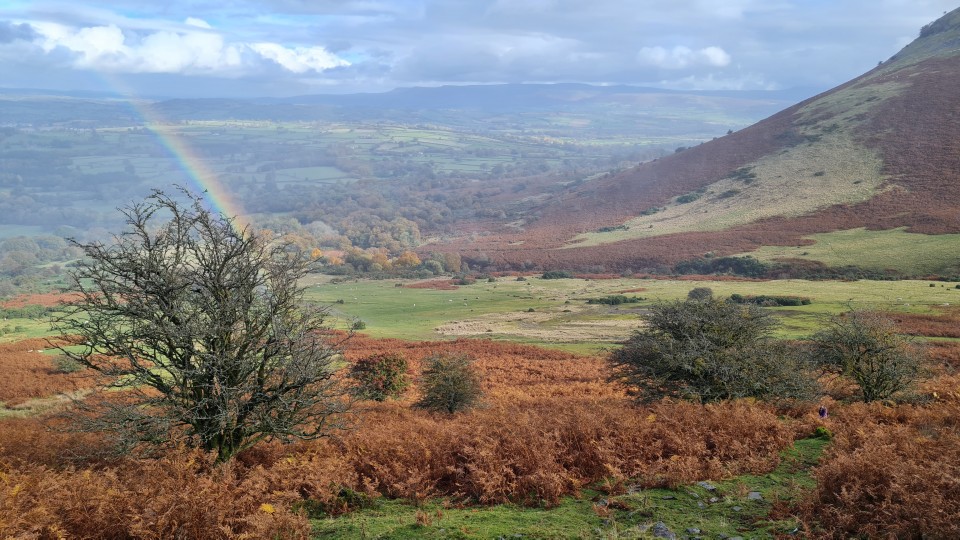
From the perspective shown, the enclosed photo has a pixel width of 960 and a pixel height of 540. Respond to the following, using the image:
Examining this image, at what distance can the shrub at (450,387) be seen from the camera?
876 inches

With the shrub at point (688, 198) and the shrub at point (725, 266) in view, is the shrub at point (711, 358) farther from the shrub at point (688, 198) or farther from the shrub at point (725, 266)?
the shrub at point (688, 198)

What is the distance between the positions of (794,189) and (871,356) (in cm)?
10173

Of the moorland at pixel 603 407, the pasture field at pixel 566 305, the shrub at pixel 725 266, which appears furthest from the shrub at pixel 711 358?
A: the shrub at pixel 725 266

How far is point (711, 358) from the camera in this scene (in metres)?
16.3

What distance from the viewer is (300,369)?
1164cm

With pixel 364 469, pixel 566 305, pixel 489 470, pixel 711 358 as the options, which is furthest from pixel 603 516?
pixel 566 305

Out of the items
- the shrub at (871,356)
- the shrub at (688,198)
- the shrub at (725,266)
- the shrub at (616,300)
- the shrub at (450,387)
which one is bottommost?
the shrub at (616,300)

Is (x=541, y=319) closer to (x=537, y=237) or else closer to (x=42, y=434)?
(x=42, y=434)

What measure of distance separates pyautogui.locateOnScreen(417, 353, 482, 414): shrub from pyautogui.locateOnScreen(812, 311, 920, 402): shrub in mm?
11095

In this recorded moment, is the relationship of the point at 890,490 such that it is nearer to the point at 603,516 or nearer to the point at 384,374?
the point at 603,516

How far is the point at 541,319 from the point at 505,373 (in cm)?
2366

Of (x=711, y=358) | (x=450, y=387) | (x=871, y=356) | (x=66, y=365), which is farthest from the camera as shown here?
(x=66, y=365)

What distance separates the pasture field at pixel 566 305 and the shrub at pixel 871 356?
20.0m

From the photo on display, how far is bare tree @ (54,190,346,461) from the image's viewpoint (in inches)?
441
